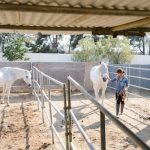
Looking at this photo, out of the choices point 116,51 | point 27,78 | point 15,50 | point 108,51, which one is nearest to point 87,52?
point 108,51

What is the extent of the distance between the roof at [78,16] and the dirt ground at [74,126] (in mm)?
1405

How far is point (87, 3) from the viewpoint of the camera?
3793 mm

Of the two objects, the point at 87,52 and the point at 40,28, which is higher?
the point at 40,28

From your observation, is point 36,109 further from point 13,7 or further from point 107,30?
point 13,7

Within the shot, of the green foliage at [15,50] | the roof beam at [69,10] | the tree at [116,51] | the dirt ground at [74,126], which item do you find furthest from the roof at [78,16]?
the tree at [116,51]

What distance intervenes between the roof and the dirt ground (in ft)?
4.61

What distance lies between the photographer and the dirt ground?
6.80m

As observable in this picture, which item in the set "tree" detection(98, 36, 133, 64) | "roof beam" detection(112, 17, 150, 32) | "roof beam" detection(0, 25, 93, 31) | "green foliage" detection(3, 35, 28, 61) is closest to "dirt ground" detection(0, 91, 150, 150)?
"roof beam" detection(112, 17, 150, 32)

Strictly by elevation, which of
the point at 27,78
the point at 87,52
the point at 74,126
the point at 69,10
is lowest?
the point at 74,126

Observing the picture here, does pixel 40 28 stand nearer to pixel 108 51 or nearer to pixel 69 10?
pixel 69 10

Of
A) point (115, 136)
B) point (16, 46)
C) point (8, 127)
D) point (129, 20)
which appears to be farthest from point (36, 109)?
point (16, 46)

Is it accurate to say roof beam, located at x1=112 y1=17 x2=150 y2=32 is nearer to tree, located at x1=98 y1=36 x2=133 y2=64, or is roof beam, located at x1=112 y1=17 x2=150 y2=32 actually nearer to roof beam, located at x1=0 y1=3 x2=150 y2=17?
roof beam, located at x1=0 y1=3 x2=150 y2=17

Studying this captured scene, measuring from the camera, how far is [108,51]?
82.0ft

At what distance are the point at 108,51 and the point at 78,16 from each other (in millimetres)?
20310
